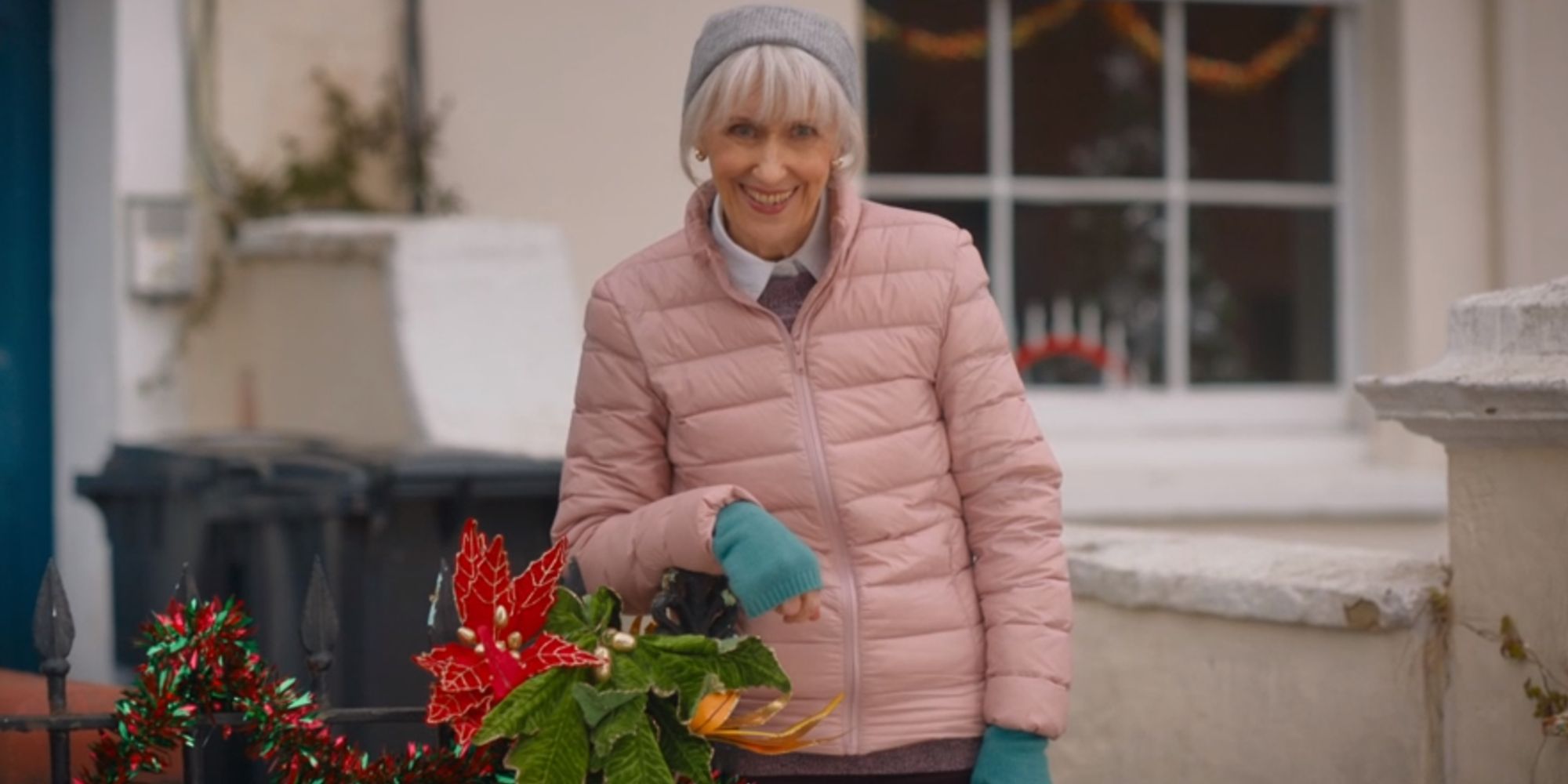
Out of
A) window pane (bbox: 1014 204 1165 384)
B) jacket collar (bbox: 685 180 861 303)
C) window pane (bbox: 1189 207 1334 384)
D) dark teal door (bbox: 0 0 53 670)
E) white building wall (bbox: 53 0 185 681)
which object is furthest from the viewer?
window pane (bbox: 1189 207 1334 384)

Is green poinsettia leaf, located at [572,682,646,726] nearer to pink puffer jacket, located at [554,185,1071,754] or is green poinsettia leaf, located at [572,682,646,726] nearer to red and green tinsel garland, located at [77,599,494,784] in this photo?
pink puffer jacket, located at [554,185,1071,754]

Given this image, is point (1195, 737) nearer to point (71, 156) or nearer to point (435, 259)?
point (435, 259)

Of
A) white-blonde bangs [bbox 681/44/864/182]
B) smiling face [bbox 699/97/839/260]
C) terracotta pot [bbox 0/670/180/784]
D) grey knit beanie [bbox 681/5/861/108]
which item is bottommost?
A: terracotta pot [bbox 0/670/180/784]

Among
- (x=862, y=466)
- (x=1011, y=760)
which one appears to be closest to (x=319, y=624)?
(x=862, y=466)

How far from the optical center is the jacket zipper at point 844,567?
2.34 metres

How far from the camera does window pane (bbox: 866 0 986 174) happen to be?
6.53m

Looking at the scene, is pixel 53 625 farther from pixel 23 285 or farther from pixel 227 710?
pixel 23 285

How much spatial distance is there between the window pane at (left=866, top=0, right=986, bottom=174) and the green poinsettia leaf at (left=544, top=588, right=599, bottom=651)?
4.30 metres

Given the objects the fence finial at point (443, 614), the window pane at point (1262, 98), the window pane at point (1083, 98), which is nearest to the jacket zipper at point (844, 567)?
the fence finial at point (443, 614)

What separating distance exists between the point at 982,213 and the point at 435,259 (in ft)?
6.51

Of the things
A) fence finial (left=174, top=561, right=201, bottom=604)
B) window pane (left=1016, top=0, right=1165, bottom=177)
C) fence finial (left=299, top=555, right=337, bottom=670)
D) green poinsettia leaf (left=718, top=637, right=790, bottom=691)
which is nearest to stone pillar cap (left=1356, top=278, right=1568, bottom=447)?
green poinsettia leaf (left=718, top=637, right=790, bottom=691)

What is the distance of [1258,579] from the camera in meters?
3.28

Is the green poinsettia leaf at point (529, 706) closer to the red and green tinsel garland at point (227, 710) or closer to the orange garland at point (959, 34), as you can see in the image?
the red and green tinsel garland at point (227, 710)

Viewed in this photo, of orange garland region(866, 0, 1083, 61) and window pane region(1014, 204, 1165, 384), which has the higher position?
orange garland region(866, 0, 1083, 61)
